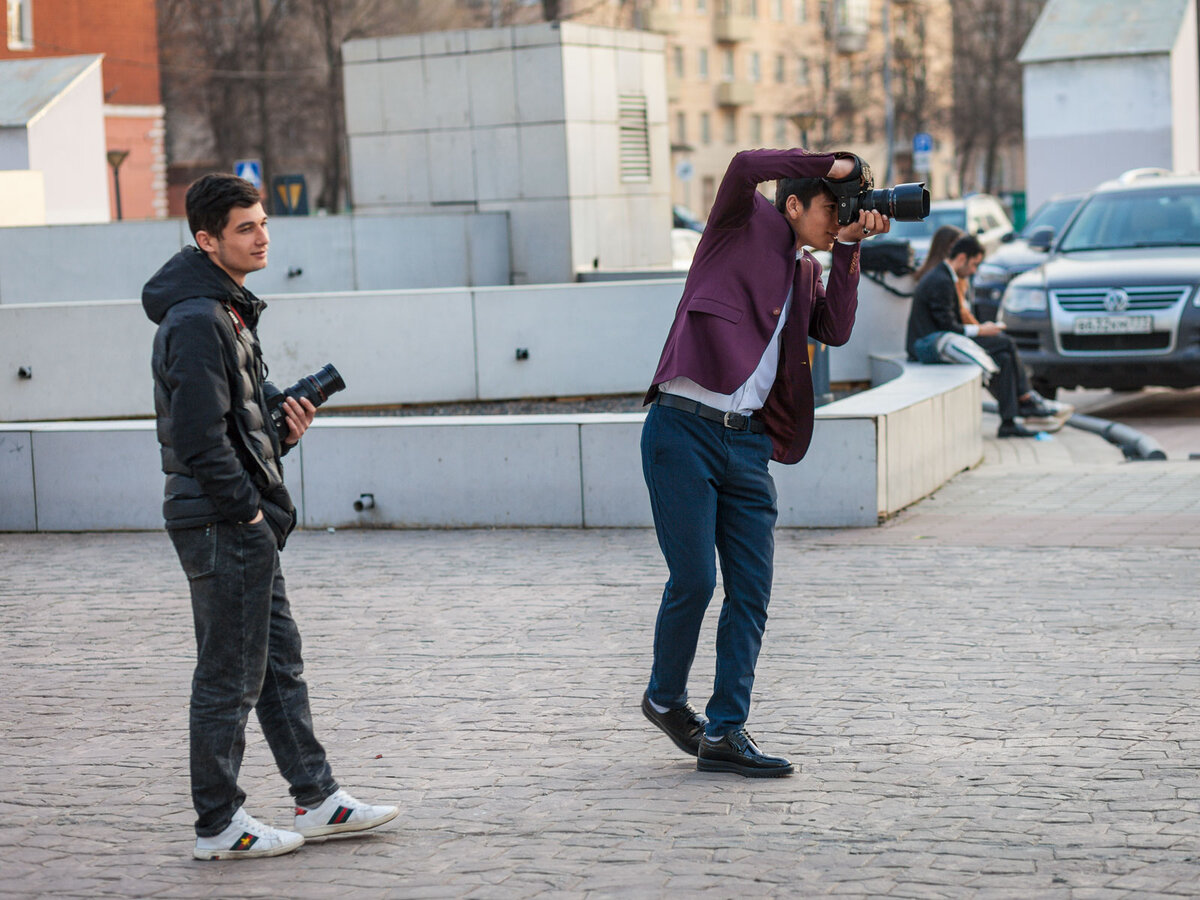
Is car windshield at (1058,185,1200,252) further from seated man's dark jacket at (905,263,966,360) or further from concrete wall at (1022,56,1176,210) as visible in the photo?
concrete wall at (1022,56,1176,210)

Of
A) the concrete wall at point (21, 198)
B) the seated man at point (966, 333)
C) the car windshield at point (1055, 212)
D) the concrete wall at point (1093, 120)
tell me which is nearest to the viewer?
the seated man at point (966, 333)

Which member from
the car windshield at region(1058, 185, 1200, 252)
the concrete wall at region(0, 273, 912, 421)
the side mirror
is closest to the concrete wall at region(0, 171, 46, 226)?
the concrete wall at region(0, 273, 912, 421)

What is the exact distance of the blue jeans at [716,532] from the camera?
5.05 meters

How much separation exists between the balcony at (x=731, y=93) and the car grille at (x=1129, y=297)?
75628mm

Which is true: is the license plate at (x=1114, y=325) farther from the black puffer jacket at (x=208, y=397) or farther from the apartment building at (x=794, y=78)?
the apartment building at (x=794, y=78)

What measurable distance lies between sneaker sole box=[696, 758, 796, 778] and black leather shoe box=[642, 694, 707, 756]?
82mm

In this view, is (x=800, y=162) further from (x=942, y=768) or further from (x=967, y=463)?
(x=967, y=463)

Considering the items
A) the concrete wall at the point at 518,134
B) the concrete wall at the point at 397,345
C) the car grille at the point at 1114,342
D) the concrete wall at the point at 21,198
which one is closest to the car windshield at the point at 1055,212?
the concrete wall at the point at 518,134

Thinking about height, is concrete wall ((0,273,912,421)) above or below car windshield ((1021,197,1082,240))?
below

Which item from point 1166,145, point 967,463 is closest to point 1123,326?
point 967,463

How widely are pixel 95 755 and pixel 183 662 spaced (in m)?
1.29

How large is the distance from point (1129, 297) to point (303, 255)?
904 centimetres

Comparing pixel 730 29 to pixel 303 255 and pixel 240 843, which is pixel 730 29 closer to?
pixel 303 255

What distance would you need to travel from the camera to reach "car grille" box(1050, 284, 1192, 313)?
46.5 feet
